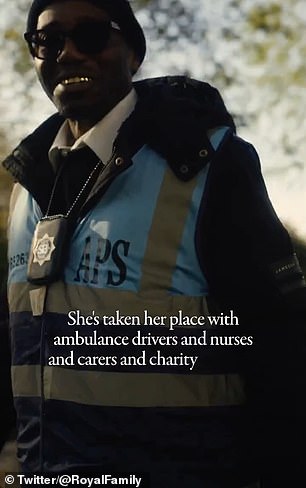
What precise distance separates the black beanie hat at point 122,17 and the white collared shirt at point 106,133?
0.12 m

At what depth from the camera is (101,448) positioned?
1.24 meters

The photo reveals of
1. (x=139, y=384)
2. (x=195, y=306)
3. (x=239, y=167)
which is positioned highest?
(x=239, y=167)

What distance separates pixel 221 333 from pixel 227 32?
4.69m

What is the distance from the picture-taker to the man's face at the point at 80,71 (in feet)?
4.82

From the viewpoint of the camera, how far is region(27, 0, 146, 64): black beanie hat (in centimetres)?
152

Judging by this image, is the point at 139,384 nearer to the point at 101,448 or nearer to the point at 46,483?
the point at 101,448

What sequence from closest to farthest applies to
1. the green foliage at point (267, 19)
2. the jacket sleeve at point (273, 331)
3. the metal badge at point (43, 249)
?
the jacket sleeve at point (273, 331) → the metal badge at point (43, 249) → the green foliage at point (267, 19)

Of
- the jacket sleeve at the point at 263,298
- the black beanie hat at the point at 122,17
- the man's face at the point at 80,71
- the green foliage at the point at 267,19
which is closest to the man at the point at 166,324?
the jacket sleeve at the point at 263,298

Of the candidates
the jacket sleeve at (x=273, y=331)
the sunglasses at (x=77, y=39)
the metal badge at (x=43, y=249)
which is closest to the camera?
Answer: the jacket sleeve at (x=273, y=331)

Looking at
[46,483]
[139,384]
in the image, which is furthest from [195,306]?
[46,483]

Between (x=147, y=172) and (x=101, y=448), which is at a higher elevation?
(x=147, y=172)

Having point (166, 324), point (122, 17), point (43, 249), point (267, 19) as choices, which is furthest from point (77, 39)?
point (267, 19)

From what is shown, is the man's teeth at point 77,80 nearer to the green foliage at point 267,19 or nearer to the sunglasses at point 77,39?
the sunglasses at point 77,39

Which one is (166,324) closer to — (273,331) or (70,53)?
(273,331)
